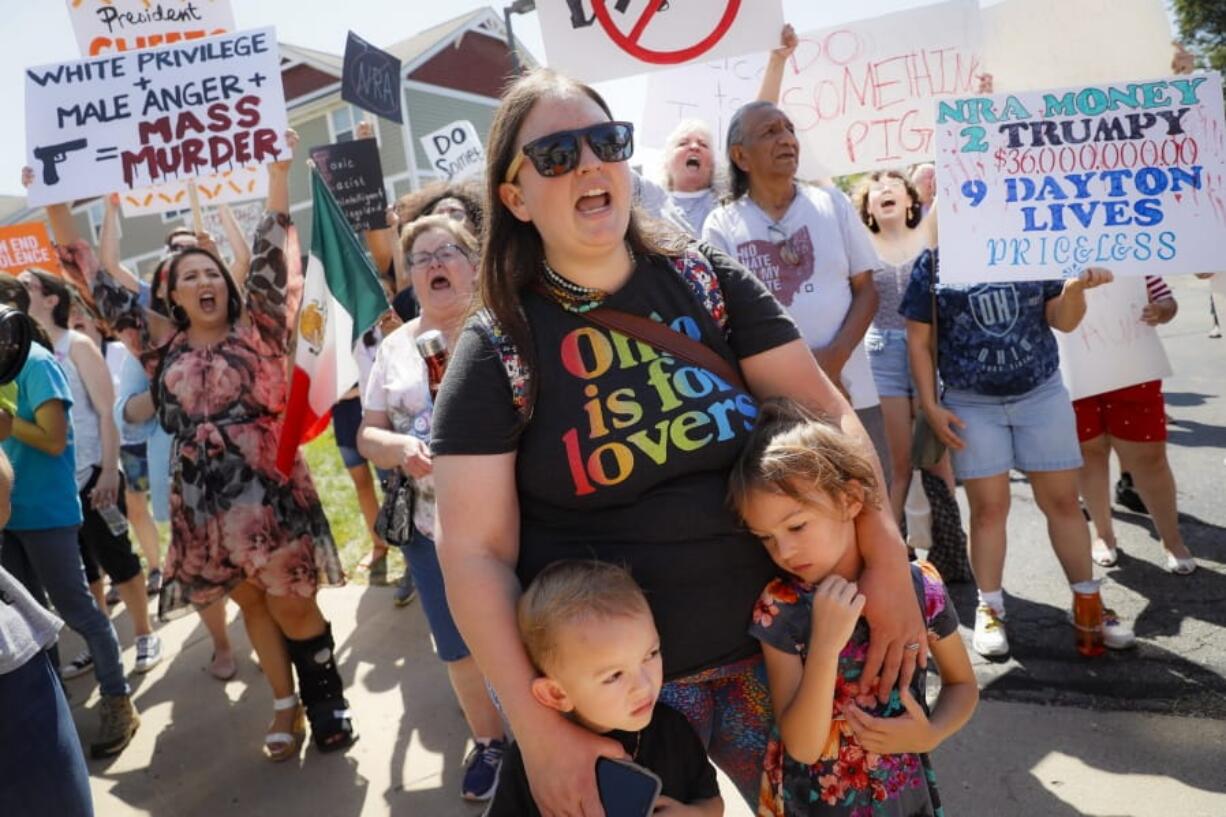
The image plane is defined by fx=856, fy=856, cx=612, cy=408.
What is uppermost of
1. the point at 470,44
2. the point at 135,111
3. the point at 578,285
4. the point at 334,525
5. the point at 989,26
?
Result: the point at 470,44

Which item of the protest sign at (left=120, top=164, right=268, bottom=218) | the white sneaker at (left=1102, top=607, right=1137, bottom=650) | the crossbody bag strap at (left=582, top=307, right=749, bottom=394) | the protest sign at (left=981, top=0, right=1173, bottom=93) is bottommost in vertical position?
the white sneaker at (left=1102, top=607, right=1137, bottom=650)

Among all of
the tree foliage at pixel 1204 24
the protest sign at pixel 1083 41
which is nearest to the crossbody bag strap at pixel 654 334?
the protest sign at pixel 1083 41

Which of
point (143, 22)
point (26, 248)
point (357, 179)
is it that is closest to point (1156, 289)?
point (357, 179)

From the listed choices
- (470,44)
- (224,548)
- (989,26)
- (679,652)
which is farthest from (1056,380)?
(470,44)

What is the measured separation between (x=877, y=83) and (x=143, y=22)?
3.86 m

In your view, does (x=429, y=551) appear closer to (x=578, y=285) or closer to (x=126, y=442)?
(x=578, y=285)

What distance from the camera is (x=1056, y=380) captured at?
3268 millimetres

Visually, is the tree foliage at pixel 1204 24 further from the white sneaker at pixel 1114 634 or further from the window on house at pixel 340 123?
the white sneaker at pixel 1114 634

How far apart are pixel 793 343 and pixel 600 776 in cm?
88

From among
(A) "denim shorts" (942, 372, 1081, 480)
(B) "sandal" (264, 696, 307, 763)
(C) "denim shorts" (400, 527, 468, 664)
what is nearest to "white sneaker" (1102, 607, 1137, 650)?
(A) "denim shorts" (942, 372, 1081, 480)

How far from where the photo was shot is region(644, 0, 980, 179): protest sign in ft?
13.2

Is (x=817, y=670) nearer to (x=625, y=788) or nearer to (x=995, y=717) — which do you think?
(x=625, y=788)

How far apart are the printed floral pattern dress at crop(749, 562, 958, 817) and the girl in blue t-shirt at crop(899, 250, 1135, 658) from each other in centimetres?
174

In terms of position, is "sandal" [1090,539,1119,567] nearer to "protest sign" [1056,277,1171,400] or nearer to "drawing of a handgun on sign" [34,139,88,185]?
"protest sign" [1056,277,1171,400]
